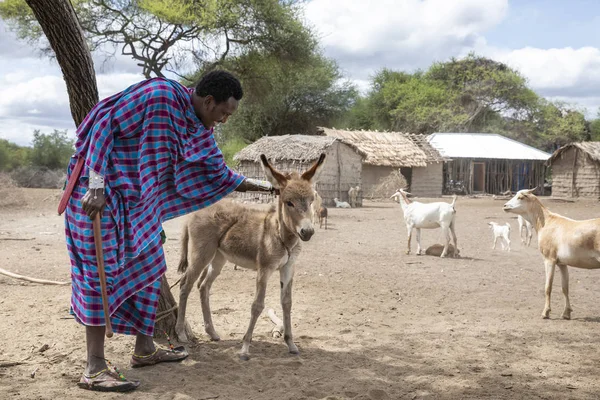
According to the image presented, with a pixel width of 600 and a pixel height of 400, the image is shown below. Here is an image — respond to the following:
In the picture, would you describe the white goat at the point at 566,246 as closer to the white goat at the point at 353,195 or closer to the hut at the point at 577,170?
the white goat at the point at 353,195

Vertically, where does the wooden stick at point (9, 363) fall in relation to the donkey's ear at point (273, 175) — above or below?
below

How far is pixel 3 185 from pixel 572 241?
20996mm

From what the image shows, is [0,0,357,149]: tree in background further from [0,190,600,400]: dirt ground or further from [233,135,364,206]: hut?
[0,190,600,400]: dirt ground

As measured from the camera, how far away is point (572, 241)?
701 cm

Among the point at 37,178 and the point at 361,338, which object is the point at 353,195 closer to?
the point at 37,178

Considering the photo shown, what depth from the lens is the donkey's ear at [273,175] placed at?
4801 mm

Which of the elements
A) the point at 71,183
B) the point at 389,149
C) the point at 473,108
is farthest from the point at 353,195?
the point at 473,108

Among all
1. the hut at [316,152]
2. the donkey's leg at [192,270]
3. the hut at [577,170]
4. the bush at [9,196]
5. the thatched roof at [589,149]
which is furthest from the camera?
the hut at [577,170]

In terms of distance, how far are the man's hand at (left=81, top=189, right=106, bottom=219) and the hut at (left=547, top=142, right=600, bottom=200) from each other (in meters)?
31.2

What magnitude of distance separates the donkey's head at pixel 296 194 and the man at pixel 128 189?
0.72m

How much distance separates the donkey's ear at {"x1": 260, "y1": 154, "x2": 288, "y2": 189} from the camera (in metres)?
4.80

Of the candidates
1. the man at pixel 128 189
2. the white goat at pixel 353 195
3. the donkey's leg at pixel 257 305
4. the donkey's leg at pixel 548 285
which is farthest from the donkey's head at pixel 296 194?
the white goat at pixel 353 195

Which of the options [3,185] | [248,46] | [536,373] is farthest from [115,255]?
[248,46]

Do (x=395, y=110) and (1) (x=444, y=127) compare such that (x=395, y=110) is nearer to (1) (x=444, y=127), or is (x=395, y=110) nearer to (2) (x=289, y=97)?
(1) (x=444, y=127)
